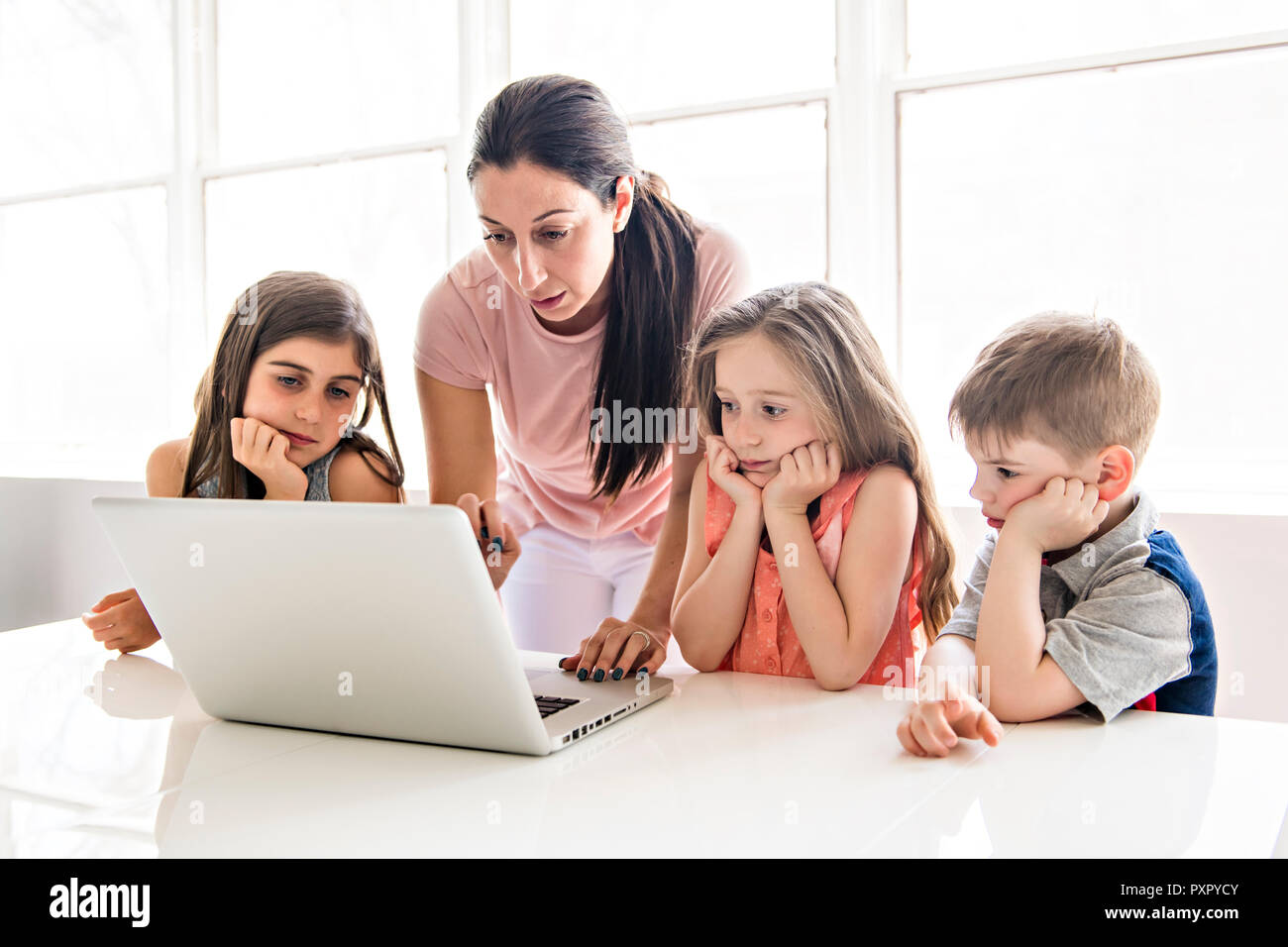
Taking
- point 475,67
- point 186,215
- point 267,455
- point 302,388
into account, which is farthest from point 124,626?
point 186,215

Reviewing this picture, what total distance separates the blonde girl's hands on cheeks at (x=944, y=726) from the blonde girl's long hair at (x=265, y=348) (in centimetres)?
106

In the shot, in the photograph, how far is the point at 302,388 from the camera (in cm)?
165

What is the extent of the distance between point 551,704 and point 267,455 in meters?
0.77

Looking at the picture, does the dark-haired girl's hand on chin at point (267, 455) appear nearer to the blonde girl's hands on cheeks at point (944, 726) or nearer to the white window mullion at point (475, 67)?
the blonde girl's hands on cheeks at point (944, 726)

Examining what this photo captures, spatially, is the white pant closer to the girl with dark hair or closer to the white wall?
the girl with dark hair

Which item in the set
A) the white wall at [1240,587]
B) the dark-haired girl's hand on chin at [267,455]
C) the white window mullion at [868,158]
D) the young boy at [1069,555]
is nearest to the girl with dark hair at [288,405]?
the dark-haired girl's hand on chin at [267,455]

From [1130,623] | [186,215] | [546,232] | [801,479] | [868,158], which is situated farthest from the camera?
[186,215]

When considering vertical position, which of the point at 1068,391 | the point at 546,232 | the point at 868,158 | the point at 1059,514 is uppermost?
the point at 868,158

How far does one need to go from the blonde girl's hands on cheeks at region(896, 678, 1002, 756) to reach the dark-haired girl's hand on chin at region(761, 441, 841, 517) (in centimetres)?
44

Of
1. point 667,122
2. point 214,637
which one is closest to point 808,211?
point 667,122

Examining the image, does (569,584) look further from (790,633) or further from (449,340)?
(790,633)

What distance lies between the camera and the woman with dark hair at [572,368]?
4.79ft
